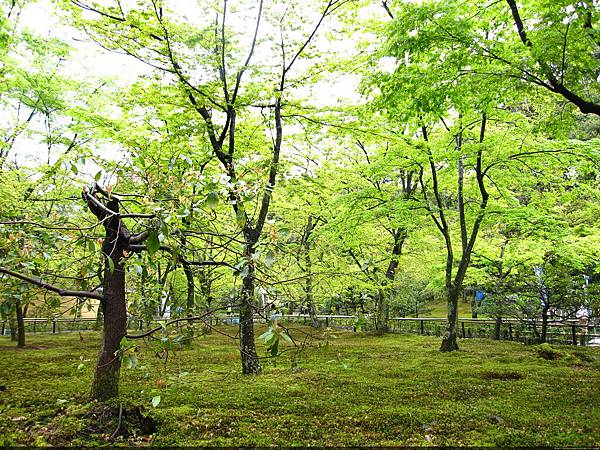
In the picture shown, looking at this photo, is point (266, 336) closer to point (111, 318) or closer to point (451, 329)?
point (111, 318)

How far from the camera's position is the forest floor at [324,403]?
→ 13.5ft

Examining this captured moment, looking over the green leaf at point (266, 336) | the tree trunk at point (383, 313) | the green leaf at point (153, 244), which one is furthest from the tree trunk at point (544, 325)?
the green leaf at point (153, 244)

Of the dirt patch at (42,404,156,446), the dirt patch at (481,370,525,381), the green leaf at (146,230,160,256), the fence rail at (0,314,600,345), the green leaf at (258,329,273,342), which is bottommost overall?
the fence rail at (0,314,600,345)

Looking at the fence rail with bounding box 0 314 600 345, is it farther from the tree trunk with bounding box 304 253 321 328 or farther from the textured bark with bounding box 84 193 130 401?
the textured bark with bounding box 84 193 130 401

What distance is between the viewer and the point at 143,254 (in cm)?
445

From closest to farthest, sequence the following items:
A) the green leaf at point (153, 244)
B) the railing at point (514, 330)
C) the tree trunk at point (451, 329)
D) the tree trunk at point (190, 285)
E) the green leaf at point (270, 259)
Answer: the green leaf at point (153, 244) → the green leaf at point (270, 259) → the tree trunk at point (190, 285) → the tree trunk at point (451, 329) → the railing at point (514, 330)

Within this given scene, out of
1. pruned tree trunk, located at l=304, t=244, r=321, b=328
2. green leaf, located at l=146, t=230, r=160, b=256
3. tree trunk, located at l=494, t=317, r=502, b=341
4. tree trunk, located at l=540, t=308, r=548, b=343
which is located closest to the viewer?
green leaf, located at l=146, t=230, r=160, b=256

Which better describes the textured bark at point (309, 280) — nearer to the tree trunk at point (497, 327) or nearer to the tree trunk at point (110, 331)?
the tree trunk at point (110, 331)

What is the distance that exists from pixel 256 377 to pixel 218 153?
4.40m

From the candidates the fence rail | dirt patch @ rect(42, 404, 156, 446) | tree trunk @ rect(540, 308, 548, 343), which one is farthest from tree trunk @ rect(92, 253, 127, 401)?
tree trunk @ rect(540, 308, 548, 343)

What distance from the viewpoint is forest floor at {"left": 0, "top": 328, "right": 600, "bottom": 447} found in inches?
162

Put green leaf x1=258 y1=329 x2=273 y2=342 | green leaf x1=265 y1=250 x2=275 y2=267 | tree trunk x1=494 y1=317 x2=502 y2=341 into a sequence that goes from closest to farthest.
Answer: green leaf x1=258 y1=329 x2=273 y2=342 → green leaf x1=265 y1=250 x2=275 y2=267 → tree trunk x1=494 y1=317 x2=502 y2=341

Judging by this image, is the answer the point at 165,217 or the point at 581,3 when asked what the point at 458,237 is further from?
the point at 165,217

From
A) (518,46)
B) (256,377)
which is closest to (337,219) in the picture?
(256,377)
